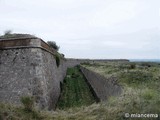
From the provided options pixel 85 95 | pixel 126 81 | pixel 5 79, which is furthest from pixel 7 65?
pixel 85 95

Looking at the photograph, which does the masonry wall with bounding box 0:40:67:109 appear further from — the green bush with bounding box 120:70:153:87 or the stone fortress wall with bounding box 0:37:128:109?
the green bush with bounding box 120:70:153:87

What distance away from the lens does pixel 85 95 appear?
55.4 feet

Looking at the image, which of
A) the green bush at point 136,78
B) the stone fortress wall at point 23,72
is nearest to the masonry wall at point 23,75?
the stone fortress wall at point 23,72

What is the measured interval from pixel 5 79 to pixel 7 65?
0.62 meters

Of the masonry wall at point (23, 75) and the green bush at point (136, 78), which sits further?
the masonry wall at point (23, 75)

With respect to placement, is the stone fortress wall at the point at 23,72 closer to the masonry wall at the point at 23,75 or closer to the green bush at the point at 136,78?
the masonry wall at the point at 23,75

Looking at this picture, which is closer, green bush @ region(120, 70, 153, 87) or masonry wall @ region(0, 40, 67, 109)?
green bush @ region(120, 70, 153, 87)

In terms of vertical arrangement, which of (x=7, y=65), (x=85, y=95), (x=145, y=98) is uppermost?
(x=7, y=65)

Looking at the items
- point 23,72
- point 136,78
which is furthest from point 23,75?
point 136,78

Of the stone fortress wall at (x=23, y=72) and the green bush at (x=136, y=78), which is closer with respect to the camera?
the green bush at (x=136, y=78)

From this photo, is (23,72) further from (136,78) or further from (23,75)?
(136,78)

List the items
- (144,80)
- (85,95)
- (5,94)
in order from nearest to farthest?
1. (144,80)
2. (5,94)
3. (85,95)

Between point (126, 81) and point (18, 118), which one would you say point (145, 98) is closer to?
point (18, 118)

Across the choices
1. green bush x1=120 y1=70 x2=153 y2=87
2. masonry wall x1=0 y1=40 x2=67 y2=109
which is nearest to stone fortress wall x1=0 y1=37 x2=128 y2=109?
masonry wall x1=0 y1=40 x2=67 y2=109
